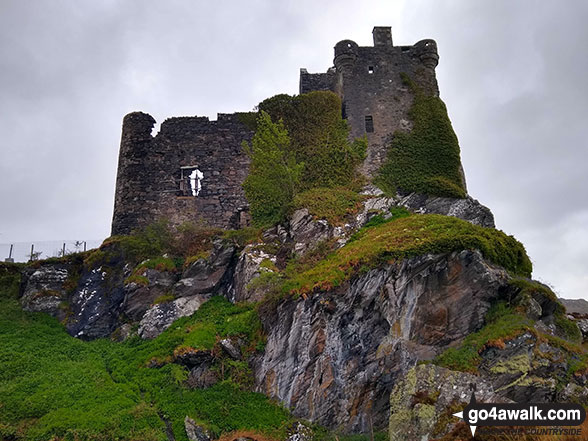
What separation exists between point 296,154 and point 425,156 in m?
6.17

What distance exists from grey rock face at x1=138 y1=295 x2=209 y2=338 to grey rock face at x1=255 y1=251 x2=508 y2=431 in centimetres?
493

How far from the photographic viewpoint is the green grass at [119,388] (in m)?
13.4

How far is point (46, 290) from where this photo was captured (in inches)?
841

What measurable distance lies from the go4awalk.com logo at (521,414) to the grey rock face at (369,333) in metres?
3.06

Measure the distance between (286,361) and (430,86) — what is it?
1821 centimetres

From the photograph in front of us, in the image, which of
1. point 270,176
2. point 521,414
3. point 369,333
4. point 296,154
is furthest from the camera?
point 296,154

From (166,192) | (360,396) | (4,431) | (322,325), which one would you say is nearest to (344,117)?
(166,192)

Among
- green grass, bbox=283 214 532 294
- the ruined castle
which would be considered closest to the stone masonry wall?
the ruined castle

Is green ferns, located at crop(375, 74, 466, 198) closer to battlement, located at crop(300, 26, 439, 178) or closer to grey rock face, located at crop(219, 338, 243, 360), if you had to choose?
battlement, located at crop(300, 26, 439, 178)

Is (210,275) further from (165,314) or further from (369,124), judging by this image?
(369,124)

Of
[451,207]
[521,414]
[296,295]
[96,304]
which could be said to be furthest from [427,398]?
[96,304]

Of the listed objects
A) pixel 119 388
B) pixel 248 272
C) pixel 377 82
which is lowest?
pixel 119 388

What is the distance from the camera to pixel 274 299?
1638cm

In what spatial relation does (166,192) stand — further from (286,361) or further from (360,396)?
(360,396)
